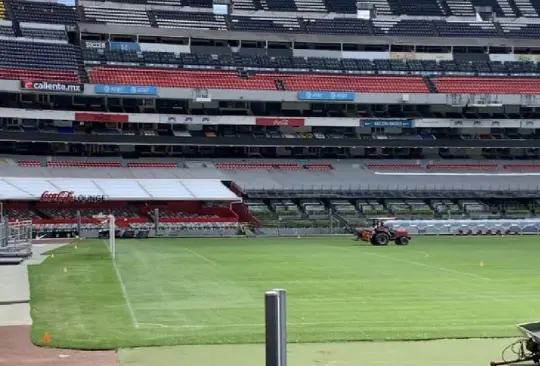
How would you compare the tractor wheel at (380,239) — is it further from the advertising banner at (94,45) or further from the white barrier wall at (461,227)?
the advertising banner at (94,45)

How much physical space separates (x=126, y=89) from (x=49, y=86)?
7.19 meters

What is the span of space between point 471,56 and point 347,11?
15023mm

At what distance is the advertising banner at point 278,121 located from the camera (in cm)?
8331

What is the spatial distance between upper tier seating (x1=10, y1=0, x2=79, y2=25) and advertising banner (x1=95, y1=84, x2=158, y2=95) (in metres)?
11.4

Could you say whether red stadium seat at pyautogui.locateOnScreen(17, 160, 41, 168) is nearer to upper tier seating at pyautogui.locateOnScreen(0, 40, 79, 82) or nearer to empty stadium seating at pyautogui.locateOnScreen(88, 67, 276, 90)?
upper tier seating at pyautogui.locateOnScreen(0, 40, 79, 82)

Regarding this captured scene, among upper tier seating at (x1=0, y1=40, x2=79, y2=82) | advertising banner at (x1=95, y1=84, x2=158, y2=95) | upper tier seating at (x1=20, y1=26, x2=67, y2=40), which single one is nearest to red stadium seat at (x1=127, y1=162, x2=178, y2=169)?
advertising banner at (x1=95, y1=84, x2=158, y2=95)

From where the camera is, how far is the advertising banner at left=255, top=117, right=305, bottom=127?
8331 cm

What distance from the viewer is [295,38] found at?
90.4 m

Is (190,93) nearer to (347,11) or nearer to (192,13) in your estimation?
(192,13)

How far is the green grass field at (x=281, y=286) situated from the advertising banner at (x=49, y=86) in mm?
35916

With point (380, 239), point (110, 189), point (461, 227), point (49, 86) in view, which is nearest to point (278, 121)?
point (110, 189)

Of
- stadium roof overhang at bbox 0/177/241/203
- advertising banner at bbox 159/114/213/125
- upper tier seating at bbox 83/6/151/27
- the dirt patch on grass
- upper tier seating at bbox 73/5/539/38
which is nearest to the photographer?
the dirt patch on grass

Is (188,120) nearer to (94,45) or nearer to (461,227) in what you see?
(94,45)

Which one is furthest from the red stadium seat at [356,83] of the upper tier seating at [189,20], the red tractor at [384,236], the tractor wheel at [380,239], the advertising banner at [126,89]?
the tractor wheel at [380,239]
